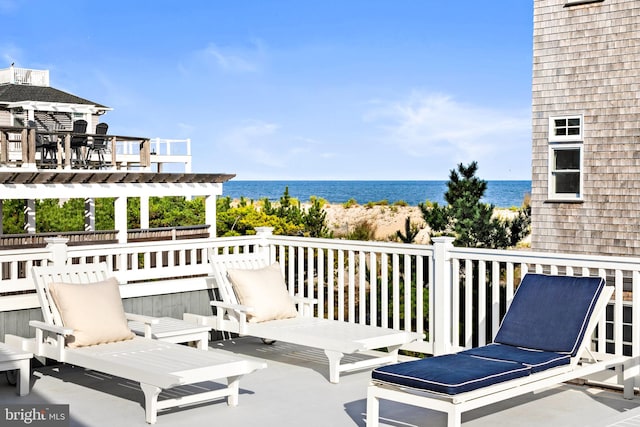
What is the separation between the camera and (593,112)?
41.9 ft

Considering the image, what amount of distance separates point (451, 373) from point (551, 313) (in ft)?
3.77

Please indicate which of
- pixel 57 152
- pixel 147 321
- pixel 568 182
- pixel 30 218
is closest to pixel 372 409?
pixel 147 321

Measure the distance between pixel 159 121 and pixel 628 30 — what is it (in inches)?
1777

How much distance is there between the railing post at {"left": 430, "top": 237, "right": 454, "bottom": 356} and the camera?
6.46 meters

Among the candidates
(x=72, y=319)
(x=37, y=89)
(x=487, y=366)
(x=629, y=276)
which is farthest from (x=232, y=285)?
(x=37, y=89)

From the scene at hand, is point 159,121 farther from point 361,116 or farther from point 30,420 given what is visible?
point 30,420

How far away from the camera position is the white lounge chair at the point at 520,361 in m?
4.43

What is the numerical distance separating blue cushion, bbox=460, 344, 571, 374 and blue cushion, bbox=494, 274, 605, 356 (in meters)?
0.07

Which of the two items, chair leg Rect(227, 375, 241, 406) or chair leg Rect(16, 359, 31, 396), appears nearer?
chair leg Rect(227, 375, 241, 406)

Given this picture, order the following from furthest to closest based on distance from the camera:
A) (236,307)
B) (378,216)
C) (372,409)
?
(378,216)
(236,307)
(372,409)

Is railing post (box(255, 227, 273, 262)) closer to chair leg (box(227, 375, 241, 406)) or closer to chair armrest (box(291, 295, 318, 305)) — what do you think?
chair armrest (box(291, 295, 318, 305))

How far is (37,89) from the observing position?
25.7 m

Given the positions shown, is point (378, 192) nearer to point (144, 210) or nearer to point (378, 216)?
point (378, 216)

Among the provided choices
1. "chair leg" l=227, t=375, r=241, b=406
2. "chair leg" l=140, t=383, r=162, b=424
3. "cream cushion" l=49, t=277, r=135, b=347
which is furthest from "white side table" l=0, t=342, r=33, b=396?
"chair leg" l=227, t=375, r=241, b=406
